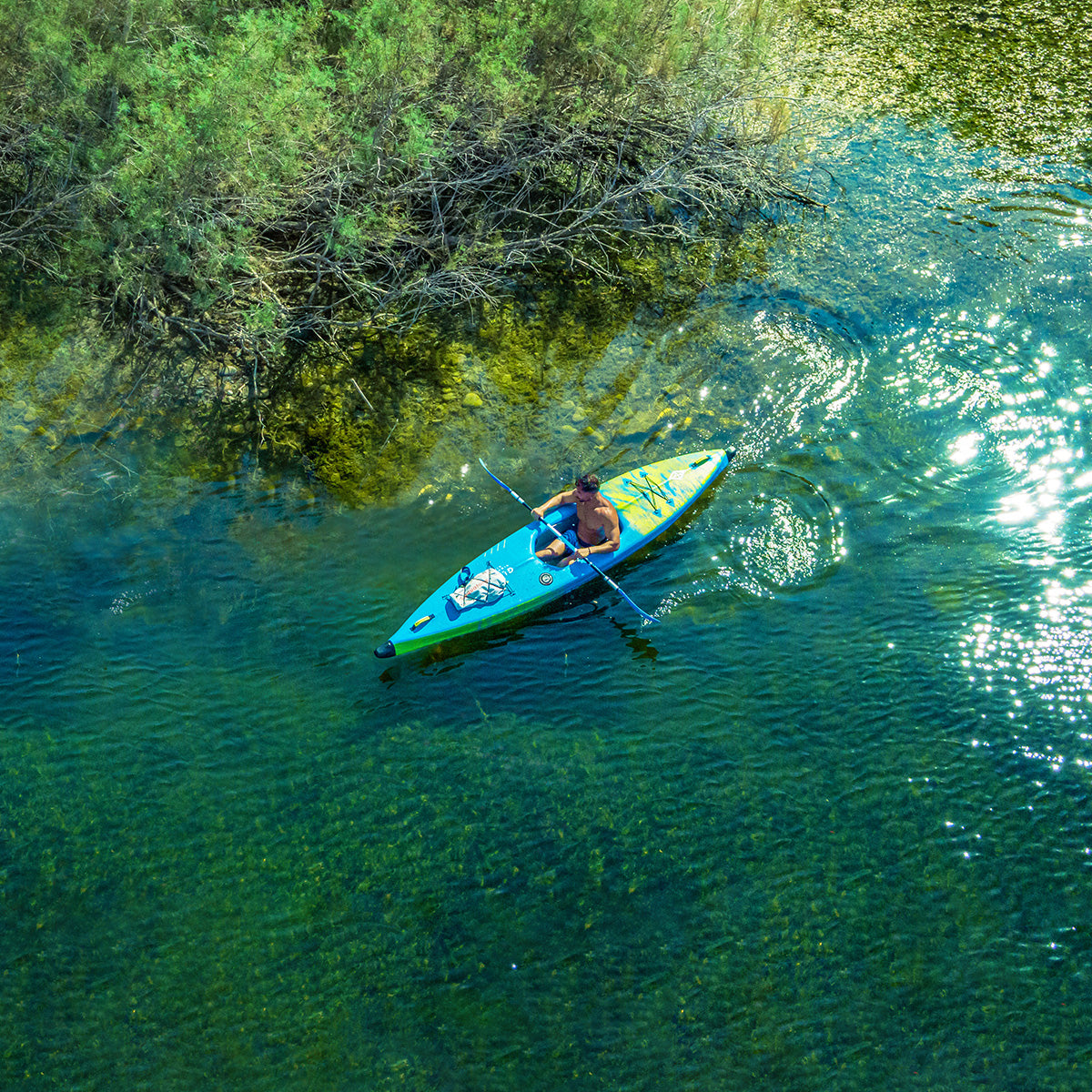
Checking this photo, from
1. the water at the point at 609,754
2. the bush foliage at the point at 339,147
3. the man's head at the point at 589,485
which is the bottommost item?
the water at the point at 609,754

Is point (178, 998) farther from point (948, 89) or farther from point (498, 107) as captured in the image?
point (948, 89)

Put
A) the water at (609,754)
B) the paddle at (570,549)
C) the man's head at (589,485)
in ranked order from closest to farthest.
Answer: the water at (609,754) < the man's head at (589,485) < the paddle at (570,549)

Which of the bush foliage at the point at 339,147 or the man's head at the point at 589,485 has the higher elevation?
the bush foliage at the point at 339,147

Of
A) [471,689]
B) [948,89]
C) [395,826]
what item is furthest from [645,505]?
[948,89]

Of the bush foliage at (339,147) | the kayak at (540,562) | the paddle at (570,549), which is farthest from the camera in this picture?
the bush foliage at (339,147)

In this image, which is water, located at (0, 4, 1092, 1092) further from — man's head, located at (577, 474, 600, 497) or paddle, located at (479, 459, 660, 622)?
man's head, located at (577, 474, 600, 497)

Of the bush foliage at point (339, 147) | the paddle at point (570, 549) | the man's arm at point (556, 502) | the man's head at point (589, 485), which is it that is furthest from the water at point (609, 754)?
the bush foliage at point (339, 147)

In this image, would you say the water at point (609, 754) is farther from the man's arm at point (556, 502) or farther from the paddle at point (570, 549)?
the man's arm at point (556, 502)

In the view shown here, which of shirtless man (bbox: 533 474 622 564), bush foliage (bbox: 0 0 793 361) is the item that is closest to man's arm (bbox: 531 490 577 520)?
shirtless man (bbox: 533 474 622 564)
